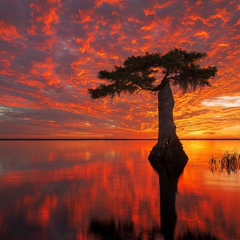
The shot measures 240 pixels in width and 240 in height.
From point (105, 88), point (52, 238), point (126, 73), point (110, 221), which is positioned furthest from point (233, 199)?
point (105, 88)

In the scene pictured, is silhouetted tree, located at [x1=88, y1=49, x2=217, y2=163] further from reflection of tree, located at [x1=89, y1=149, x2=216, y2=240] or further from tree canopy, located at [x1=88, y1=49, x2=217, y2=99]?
reflection of tree, located at [x1=89, y1=149, x2=216, y2=240]

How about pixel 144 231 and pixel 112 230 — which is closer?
pixel 144 231

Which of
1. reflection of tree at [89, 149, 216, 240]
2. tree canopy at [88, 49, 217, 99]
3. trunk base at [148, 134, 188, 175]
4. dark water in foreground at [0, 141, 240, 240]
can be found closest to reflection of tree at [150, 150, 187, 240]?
→ reflection of tree at [89, 149, 216, 240]

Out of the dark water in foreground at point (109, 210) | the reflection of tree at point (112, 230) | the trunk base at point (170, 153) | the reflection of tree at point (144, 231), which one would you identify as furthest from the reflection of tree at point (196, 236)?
the trunk base at point (170, 153)

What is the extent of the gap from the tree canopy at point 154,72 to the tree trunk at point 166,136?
132 cm

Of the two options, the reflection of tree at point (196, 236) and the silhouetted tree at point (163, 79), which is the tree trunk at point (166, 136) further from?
the reflection of tree at point (196, 236)

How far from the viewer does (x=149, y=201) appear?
13.3 metres

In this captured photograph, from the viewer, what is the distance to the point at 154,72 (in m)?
28.7

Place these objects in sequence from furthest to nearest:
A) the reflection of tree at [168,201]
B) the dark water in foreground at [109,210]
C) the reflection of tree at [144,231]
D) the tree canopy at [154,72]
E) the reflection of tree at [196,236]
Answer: the tree canopy at [154,72] → the reflection of tree at [168,201] → the dark water in foreground at [109,210] → the reflection of tree at [144,231] → the reflection of tree at [196,236]

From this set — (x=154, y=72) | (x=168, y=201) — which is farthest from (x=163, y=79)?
(x=168, y=201)

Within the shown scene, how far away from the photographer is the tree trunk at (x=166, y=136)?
29.6 meters

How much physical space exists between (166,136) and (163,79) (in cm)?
663

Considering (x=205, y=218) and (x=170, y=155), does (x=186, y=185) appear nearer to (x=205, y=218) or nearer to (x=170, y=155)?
(x=205, y=218)

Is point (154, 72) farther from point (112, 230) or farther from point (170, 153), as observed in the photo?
point (112, 230)
